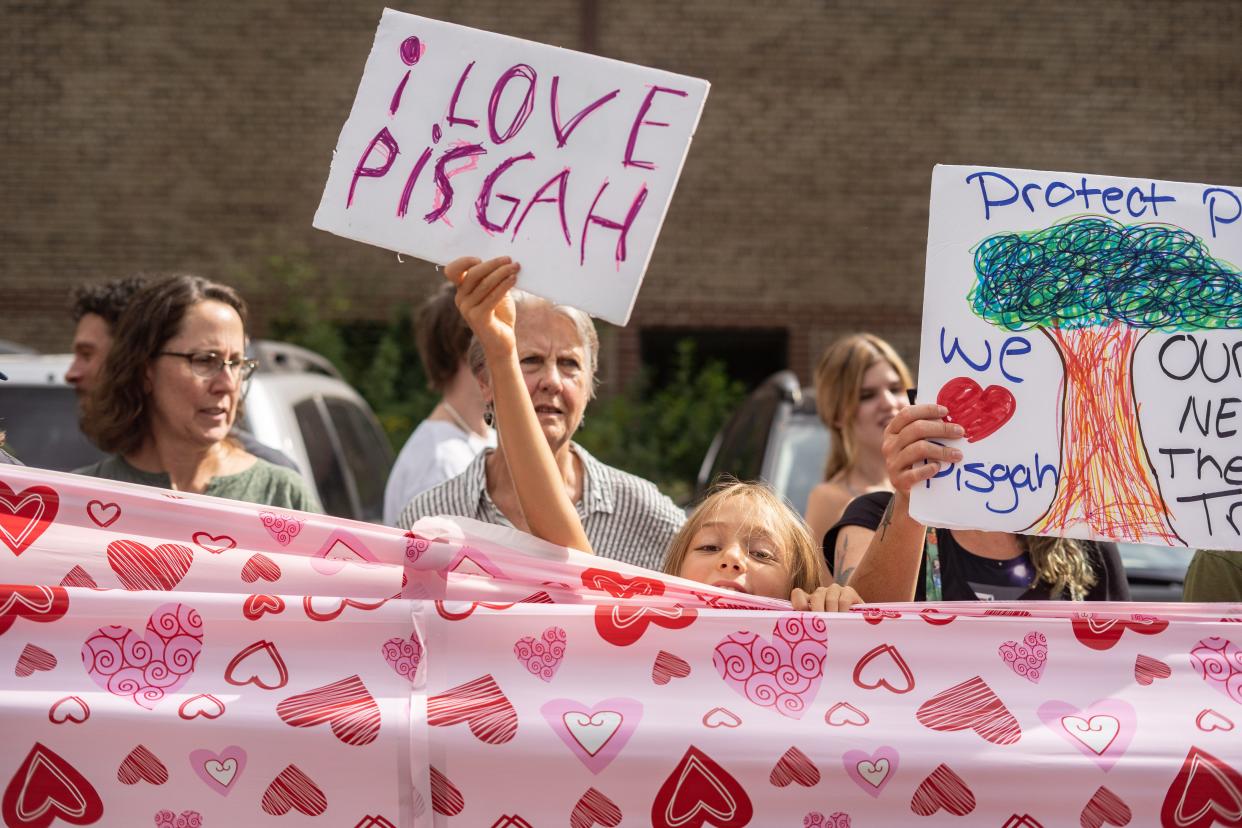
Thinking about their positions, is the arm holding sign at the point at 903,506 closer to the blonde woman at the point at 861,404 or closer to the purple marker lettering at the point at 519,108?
the purple marker lettering at the point at 519,108

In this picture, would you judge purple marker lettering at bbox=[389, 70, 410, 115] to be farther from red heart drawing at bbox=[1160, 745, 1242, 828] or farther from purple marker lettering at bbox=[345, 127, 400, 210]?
red heart drawing at bbox=[1160, 745, 1242, 828]

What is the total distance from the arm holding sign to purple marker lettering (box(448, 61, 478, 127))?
1076 millimetres

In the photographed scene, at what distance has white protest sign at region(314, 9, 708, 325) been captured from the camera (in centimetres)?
251

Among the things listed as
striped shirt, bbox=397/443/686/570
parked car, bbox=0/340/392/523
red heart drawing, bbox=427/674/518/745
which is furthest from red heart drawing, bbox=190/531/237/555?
parked car, bbox=0/340/392/523

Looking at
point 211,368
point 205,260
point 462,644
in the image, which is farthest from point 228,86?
point 462,644

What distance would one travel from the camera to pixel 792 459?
568cm

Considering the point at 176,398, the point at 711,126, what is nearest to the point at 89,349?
the point at 176,398

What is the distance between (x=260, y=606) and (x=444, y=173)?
964 mm

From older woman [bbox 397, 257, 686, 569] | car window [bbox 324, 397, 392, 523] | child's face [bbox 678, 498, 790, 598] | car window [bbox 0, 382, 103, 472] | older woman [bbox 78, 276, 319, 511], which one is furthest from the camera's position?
car window [bbox 324, 397, 392, 523]

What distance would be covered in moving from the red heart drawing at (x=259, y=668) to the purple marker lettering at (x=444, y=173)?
3.03 feet

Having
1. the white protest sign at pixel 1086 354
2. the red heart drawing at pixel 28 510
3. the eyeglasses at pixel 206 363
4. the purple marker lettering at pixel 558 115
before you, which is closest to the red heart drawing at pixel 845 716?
the white protest sign at pixel 1086 354

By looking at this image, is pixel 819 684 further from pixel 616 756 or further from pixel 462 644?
pixel 462 644

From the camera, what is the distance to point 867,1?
12.0 metres

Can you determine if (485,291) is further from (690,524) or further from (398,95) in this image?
(690,524)
